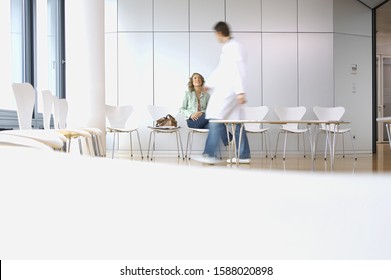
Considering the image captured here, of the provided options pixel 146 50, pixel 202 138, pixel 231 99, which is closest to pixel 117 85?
pixel 146 50

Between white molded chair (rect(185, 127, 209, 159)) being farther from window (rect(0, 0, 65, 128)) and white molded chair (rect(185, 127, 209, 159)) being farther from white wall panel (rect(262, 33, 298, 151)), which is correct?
window (rect(0, 0, 65, 128))

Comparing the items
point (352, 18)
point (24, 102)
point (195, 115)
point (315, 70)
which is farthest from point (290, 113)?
point (24, 102)

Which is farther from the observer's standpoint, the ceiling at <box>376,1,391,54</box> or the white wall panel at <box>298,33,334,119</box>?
the ceiling at <box>376,1,391,54</box>

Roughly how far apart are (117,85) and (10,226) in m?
8.98

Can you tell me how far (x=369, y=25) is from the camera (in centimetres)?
991

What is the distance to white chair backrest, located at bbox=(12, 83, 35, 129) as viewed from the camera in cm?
363

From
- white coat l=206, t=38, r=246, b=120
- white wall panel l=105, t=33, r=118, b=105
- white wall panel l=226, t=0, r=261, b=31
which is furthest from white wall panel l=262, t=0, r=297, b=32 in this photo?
white coat l=206, t=38, r=246, b=120

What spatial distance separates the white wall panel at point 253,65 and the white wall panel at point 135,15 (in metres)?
1.65

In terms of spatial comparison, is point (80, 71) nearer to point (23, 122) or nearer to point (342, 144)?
point (23, 122)

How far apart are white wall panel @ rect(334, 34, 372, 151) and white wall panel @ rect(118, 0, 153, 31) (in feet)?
11.6

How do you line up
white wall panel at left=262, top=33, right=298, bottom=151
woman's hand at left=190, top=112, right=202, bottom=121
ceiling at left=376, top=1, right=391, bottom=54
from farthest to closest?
ceiling at left=376, top=1, right=391, bottom=54, white wall panel at left=262, top=33, right=298, bottom=151, woman's hand at left=190, top=112, right=202, bottom=121

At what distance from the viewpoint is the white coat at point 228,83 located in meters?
5.08

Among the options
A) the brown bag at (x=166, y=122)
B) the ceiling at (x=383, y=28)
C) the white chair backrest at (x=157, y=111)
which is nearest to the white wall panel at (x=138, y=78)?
the white chair backrest at (x=157, y=111)

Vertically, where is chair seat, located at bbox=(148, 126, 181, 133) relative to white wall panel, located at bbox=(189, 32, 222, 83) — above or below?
below
